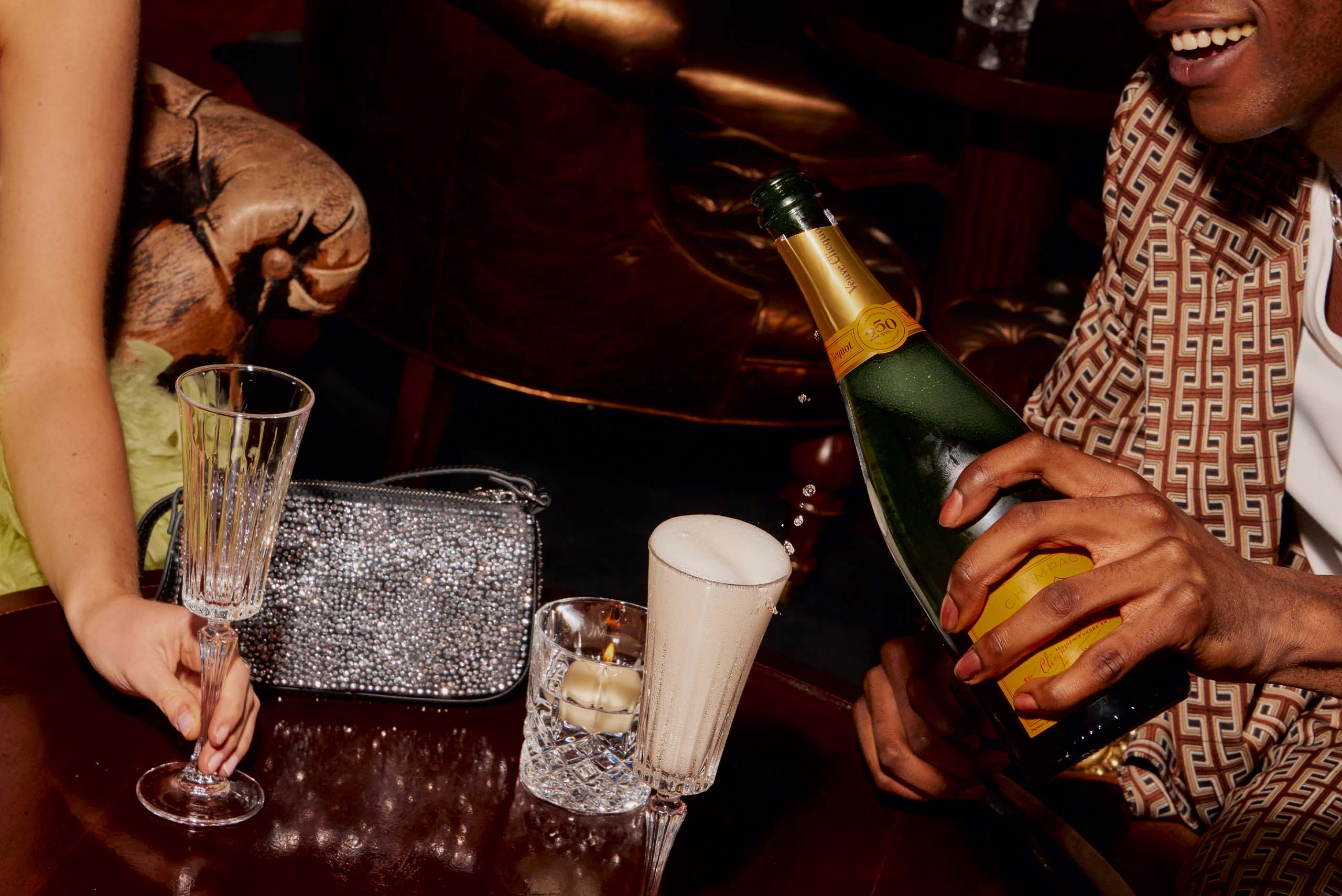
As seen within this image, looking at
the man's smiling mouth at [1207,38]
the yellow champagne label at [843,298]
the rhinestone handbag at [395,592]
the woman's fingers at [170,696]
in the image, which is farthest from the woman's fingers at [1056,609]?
the man's smiling mouth at [1207,38]

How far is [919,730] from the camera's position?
3.42 feet

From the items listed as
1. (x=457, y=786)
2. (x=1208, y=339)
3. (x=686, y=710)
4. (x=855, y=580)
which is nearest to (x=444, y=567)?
(x=457, y=786)

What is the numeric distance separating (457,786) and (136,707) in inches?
9.7

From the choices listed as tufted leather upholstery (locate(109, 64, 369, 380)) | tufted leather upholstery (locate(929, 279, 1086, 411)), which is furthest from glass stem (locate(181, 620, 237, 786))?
tufted leather upholstery (locate(929, 279, 1086, 411))

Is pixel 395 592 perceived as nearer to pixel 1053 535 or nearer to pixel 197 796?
pixel 197 796

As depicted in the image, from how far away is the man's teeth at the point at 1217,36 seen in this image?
1.28 meters

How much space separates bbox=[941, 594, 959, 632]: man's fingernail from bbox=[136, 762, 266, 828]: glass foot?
48 centimetres

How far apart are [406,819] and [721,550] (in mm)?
314

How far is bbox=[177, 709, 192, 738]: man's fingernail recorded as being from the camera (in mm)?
903

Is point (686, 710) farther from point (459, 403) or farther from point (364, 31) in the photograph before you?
point (459, 403)

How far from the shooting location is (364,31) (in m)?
2.32

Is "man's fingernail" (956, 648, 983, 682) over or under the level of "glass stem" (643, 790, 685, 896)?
over

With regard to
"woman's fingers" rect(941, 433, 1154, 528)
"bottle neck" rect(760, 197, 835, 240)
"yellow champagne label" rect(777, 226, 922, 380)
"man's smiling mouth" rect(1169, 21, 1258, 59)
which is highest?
"man's smiling mouth" rect(1169, 21, 1258, 59)

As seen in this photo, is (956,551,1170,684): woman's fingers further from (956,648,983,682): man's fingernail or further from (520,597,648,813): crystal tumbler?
(520,597,648,813): crystal tumbler
